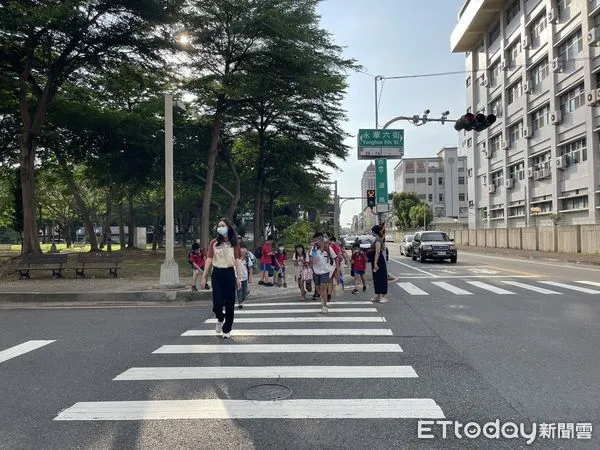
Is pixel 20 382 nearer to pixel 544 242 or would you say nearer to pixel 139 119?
pixel 139 119

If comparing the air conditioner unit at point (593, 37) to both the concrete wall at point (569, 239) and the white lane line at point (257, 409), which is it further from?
the white lane line at point (257, 409)

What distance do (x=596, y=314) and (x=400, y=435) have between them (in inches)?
295

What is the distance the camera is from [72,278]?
17016mm

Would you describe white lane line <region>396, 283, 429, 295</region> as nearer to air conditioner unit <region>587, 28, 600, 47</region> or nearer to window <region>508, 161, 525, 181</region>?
air conditioner unit <region>587, 28, 600, 47</region>

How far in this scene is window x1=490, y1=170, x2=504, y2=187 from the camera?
50.8m

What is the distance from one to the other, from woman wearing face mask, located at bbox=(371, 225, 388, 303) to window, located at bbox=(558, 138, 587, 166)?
29794mm

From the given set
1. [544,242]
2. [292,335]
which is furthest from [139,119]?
[544,242]

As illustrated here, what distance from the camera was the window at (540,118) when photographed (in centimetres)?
4019

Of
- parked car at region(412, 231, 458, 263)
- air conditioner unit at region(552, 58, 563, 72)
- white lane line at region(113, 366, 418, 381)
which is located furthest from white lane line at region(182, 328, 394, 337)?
air conditioner unit at region(552, 58, 563, 72)

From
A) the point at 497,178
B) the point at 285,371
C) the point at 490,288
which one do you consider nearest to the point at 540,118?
the point at 497,178

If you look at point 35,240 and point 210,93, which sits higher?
point 210,93

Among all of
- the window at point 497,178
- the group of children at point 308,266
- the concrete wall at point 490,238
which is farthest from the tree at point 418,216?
the group of children at point 308,266

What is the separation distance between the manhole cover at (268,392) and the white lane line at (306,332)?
2794mm

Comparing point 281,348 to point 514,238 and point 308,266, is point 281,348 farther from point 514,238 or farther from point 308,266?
point 514,238
